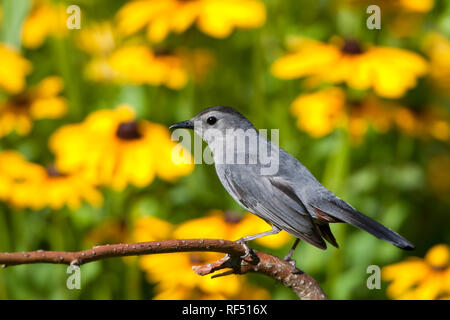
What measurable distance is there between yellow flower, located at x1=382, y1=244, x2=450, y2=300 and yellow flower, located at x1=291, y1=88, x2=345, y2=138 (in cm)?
64

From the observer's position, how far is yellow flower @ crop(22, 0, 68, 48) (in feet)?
11.4

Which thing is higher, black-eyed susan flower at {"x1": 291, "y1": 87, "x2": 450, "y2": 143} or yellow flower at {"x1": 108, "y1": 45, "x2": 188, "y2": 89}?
yellow flower at {"x1": 108, "y1": 45, "x2": 188, "y2": 89}

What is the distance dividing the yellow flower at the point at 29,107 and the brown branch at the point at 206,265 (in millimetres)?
1870

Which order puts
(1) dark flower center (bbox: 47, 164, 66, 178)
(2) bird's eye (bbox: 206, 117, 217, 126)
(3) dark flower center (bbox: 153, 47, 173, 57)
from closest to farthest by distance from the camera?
(2) bird's eye (bbox: 206, 117, 217, 126), (1) dark flower center (bbox: 47, 164, 66, 178), (3) dark flower center (bbox: 153, 47, 173, 57)

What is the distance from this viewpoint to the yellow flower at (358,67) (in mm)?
2602

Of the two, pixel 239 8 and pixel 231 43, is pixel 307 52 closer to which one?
pixel 239 8

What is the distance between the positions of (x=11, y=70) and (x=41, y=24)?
737 mm

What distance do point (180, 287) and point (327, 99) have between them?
1026mm

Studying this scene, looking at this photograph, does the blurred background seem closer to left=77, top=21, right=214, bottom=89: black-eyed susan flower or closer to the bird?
left=77, top=21, right=214, bottom=89: black-eyed susan flower

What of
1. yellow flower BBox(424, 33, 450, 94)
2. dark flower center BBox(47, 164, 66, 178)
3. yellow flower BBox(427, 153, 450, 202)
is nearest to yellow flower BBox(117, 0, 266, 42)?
dark flower center BBox(47, 164, 66, 178)

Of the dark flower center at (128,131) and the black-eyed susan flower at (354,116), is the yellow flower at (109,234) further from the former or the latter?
the black-eyed susan flower at (354,116)

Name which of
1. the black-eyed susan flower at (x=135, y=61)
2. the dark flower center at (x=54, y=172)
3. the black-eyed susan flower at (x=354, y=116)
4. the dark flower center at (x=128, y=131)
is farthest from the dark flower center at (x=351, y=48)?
the dark flower center at (x=54, y=172)

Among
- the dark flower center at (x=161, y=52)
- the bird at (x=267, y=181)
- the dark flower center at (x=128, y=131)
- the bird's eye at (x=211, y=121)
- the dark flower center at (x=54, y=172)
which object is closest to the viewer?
the bird at (x=267, y=181)
